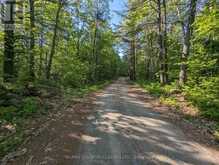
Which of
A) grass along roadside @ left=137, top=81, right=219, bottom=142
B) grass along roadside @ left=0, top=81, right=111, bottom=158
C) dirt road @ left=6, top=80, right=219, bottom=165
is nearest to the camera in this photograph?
dirt road @ left=6, top=80, right=219, bottom=165

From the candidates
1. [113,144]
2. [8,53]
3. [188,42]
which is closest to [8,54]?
[8,53]

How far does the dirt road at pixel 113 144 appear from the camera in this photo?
19.8ft

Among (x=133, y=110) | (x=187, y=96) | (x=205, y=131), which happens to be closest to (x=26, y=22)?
(x=133, y=110)

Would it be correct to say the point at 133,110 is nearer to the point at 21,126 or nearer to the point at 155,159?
the point at 21,126

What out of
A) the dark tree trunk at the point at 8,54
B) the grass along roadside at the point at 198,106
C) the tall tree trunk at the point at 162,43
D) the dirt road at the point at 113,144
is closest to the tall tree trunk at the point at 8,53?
the dark tree trunk at the point at 8,54

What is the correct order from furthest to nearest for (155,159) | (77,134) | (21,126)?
1. (21,126)
2. (77,134)
3. (155,159)

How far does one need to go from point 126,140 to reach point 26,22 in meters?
12.5

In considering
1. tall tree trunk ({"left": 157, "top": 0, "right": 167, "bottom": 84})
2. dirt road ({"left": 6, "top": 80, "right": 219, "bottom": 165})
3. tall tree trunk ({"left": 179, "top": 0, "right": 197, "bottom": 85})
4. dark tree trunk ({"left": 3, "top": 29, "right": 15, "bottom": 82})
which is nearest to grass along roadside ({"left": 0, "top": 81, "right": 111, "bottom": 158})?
dirt road ({"left": 6, "top": 80, "right": 219, "bottom": 165})

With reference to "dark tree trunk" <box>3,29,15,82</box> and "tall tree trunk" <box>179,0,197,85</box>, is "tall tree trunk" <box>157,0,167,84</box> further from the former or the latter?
"dark tree trunk" <box>3,29,15,82</box>

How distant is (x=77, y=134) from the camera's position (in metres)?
8.05

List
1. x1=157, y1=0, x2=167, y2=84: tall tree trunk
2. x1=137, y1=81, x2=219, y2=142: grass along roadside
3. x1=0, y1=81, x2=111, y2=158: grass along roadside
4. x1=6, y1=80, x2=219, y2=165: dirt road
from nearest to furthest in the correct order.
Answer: x1=6, y1=80, x2=219, y2=165: dirt road
x1=0, y1=81, x2=111, y2=158: grass along roadside
x1=137, y1=81, x2=219, y2=142: grass along roadside
x1=157, y1=0, x2=167, y2=84: tall tree trunk

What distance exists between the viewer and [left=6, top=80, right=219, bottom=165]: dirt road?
6.04 m

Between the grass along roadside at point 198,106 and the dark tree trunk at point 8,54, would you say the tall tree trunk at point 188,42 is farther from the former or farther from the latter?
the dark tree trunk at point 8,54

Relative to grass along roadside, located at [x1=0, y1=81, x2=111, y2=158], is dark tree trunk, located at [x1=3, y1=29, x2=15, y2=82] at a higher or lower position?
higher
